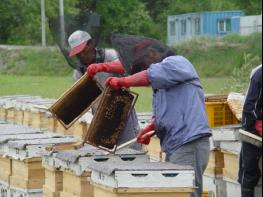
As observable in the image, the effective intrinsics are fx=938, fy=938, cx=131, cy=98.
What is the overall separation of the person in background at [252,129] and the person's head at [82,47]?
279 centimetres

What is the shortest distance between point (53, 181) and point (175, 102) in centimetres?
205

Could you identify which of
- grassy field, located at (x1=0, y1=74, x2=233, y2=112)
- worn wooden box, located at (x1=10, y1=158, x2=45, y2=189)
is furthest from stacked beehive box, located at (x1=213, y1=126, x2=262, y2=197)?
grassy field, located at (x1=0, y1=74, x2=233, y2=112)

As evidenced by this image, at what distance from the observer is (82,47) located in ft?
33.9

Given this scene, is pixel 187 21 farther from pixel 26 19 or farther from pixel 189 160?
pixel 189 160

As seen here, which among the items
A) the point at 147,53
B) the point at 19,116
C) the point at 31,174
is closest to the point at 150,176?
the point at 147,53

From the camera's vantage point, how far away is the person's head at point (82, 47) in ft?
33.8

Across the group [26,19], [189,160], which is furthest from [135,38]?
[26,19]

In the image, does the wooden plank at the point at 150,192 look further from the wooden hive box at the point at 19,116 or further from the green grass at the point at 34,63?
the green grass at the point at 34,63

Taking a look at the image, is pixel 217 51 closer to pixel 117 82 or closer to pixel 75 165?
pixel 75 165

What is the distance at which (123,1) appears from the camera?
254 feet

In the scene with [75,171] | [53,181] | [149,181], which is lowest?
[53,181]

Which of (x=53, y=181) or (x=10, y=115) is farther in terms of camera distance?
(x=10, y=115)

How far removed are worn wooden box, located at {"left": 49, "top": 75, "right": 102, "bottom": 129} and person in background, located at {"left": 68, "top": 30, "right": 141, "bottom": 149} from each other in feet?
0.41

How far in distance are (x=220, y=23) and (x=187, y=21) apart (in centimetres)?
467
